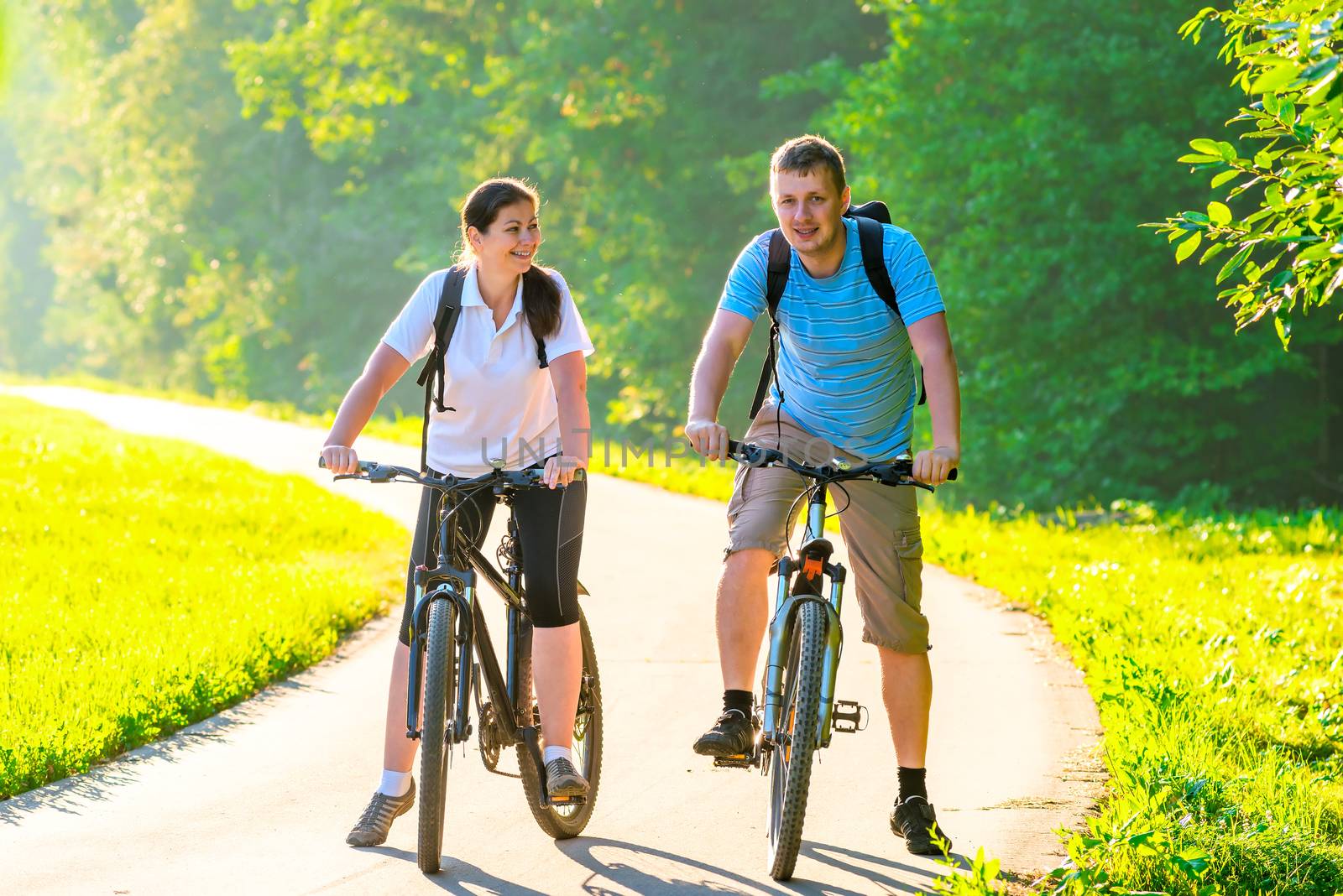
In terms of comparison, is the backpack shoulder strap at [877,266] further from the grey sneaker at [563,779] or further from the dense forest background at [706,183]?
the dense forest background at [706,183]

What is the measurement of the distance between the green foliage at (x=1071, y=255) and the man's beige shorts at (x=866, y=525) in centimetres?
1450

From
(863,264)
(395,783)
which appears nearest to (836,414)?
Result: (863,264)

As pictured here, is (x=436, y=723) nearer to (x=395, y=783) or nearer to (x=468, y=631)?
(x=468, y=631)

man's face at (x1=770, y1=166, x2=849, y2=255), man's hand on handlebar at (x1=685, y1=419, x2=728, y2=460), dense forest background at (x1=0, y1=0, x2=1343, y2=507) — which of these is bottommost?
man's hand on handlebar at (x1=685, y1=419, x2=728, y2=460)

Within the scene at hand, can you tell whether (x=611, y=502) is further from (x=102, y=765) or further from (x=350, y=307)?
(x=350, y=307)

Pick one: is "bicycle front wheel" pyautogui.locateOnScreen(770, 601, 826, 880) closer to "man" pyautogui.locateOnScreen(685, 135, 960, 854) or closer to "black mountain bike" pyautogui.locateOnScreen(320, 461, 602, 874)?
"man" pyautogui.locateOnScreen(685, 135, 960, 854)

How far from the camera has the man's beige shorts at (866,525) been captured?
498 centimetres

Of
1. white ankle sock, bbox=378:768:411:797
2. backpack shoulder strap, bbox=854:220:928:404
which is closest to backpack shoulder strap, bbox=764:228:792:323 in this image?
backpack shoulder strap, bbox=854:220:928:404

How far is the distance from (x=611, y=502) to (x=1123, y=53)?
8.52 meters

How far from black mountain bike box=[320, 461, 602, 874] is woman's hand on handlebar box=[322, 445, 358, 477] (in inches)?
1.1

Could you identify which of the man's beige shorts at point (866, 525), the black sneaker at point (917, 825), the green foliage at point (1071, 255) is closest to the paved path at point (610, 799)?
the black sneaker at point (917, 825)

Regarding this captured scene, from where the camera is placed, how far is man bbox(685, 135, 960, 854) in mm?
4793

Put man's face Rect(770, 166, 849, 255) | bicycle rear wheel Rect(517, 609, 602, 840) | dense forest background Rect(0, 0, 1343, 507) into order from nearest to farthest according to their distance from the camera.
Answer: man's face Rect(770, 166, 849, 255) → bicycle rear wheel Rect(517, 609, 602, 840) → dense forest background Rect(0, 0, 1343, 507)

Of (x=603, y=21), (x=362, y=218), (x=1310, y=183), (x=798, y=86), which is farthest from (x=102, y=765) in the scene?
(x=362, y=218)
